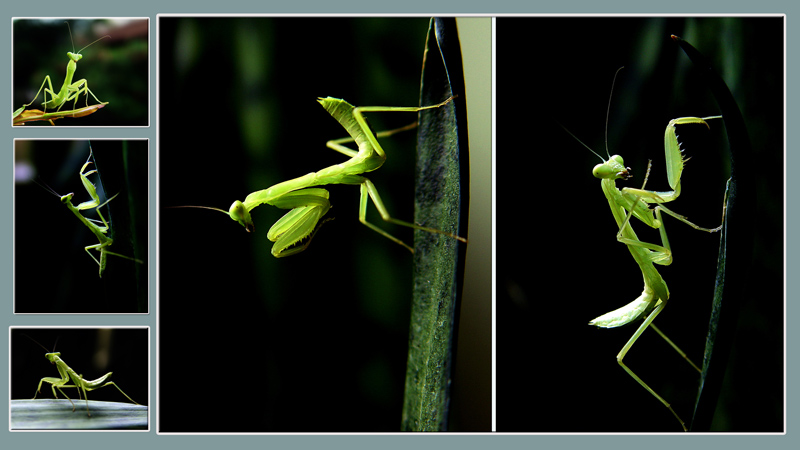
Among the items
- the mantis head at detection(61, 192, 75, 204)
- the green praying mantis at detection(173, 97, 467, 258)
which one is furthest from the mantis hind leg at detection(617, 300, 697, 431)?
the mantis head at detection(61, 192, 75, 204)

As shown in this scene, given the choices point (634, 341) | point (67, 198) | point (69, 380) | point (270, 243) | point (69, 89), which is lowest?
point (69, 380)

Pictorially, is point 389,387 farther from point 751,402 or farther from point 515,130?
point 751,402

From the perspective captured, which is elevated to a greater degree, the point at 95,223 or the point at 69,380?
the point at 95,223

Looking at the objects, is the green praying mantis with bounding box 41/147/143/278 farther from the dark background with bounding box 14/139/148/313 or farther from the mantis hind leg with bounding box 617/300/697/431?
the mantis hind leg with bounding box 617/300/697/431

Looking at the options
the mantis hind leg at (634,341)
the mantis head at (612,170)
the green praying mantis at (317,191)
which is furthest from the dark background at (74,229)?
the mantis hind leg at (634,341)

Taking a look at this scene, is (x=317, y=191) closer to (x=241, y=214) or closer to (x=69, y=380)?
(x=241, y=214)

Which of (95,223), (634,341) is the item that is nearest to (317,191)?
(95,223)

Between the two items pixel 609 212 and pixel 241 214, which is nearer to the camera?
pixel 241 214
